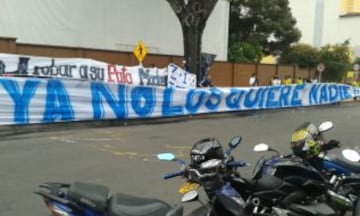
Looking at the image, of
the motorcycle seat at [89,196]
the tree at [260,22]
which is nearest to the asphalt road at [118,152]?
the motorcycle seat at [89,196]

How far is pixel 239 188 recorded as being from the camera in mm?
4816

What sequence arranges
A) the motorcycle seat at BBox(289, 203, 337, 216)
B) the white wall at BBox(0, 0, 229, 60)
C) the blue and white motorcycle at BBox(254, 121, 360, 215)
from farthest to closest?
the white wall at BBox(0, 0, 229, 60), the blue and white motorcycle at BBox(254, 121, 360, 215), the motorcycle seat at BBox(289, 203, 337, 216)

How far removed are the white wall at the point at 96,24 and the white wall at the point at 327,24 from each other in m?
40.3

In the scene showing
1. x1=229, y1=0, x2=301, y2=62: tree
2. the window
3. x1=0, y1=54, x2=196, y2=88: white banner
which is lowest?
x1=0, y1=54, x2=196, y2=88: white banner

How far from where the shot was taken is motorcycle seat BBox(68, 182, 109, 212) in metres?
4.20

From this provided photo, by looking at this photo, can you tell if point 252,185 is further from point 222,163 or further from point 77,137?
point 77,137

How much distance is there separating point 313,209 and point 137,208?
1431 millimetres

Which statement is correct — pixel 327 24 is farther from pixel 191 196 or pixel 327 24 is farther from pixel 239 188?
pixel 191 196

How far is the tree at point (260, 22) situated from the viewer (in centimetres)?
5659

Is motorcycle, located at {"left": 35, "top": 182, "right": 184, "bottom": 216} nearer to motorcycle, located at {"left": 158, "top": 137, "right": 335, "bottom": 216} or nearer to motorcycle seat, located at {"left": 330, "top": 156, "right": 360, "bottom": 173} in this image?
motorcycle, located at {"left": 158, "top": 137, "right": 335, "bottom": 216}

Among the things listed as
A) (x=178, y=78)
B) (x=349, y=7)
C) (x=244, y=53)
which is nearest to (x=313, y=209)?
(x=178, y=78)

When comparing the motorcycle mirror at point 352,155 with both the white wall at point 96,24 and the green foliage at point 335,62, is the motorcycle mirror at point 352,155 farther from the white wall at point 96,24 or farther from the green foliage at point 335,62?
the green foliage at point 335,62

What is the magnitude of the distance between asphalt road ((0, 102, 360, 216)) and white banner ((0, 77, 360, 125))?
639 millimetres

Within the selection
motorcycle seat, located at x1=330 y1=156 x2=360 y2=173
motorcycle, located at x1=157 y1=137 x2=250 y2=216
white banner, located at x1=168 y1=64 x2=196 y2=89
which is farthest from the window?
motorcycle, located at x1=157 y1=137 x2=250 y2=216
